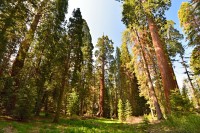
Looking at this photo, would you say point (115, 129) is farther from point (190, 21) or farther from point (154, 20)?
point (190, 21)

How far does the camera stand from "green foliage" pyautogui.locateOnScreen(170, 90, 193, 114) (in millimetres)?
9211

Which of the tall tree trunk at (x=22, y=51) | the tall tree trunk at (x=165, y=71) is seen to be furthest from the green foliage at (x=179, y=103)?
the tall tree trunk at (x=22, y=51)

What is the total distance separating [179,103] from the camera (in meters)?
9.42

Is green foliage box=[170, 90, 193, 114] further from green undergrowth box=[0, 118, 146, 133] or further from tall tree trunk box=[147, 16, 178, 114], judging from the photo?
green undergrowth box=[0, 118, 146, 133]

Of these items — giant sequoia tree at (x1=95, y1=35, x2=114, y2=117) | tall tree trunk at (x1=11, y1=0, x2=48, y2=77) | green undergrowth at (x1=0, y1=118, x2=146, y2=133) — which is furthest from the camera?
giant sequoia tree at (x1=95, y1=35, x2=114, y2=117)

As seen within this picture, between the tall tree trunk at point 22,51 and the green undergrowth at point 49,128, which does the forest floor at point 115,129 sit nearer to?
the green undergrowth at point 49,128

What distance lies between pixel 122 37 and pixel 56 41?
24.3 feet

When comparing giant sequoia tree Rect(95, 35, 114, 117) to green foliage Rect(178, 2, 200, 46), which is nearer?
green foliage Rect(178, 2, 200, 46)

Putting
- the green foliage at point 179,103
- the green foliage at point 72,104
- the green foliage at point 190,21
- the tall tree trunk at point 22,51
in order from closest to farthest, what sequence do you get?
the green foliage at point 179,103
the tall tree trunk at point 22,51
the green foliage at point 190,21
the green foliage at point 72,104

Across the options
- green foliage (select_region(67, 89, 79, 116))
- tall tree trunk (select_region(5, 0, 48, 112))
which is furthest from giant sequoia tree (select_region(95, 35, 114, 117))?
tall tree trunk (select_region(5, 0, 48, 112))

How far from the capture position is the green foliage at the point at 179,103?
30.2 feet

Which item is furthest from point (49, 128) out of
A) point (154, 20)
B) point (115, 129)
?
point (154, 20)

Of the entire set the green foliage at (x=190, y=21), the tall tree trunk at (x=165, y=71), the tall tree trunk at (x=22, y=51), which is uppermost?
the green foliage at (x=190, y=21)

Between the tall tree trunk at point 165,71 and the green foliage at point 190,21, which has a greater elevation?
the green foliage at point 190,21
